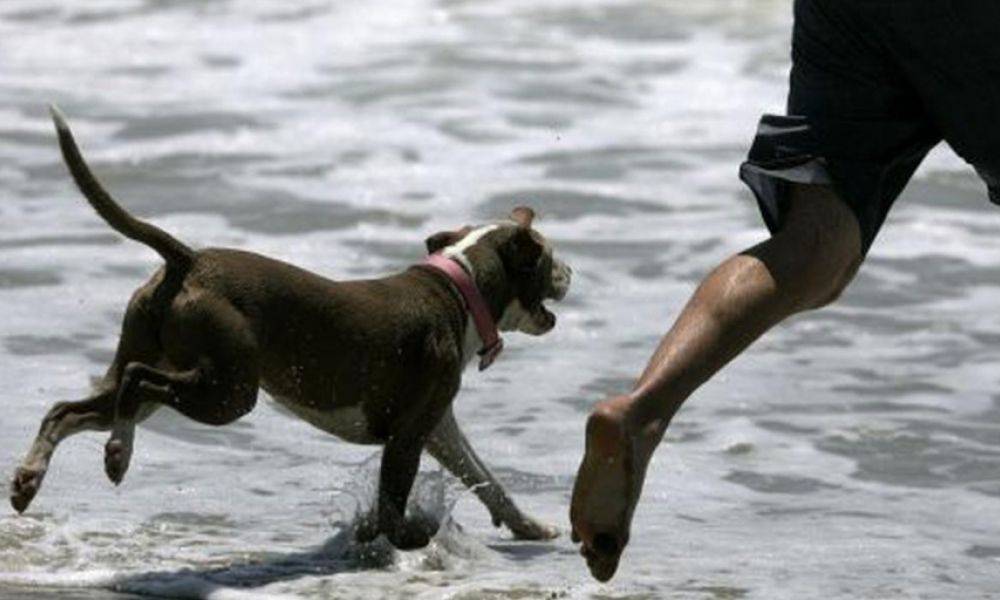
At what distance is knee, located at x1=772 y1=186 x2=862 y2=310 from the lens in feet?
17.6

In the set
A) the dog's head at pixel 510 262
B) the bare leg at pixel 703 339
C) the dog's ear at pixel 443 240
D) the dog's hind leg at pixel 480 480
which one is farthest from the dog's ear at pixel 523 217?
the bare leg at pixel 703 339

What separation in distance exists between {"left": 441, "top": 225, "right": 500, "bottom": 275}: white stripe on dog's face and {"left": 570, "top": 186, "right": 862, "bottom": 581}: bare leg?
1.46m

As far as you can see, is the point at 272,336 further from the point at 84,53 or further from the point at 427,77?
the point at 84,53

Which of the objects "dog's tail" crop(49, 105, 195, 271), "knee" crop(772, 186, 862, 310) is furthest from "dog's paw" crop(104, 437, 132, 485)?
"knee" crop(772, 186, 862, 310)

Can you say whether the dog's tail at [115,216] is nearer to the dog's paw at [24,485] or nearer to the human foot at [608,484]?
the dog's paw at [24,485]

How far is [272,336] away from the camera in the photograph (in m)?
6.06

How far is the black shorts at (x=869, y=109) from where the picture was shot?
5359mm

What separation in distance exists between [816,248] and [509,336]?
400cm

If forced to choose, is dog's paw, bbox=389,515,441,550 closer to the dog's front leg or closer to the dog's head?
the dog's front leg

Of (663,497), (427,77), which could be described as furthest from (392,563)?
(427,77)

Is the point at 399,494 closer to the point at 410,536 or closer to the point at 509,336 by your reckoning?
the point at 410,536

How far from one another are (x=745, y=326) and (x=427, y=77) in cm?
917

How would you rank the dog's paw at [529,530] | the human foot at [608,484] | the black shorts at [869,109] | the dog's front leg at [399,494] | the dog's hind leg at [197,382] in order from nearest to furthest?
the human foot at [608,484] → the black shorts at [869,109] → the dog's hind leg at [197,382] → the dog's front leg at [399,494] → the dog's paw at [529,530]

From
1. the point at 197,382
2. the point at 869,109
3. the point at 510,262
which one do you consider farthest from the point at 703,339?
the point at 510,262
